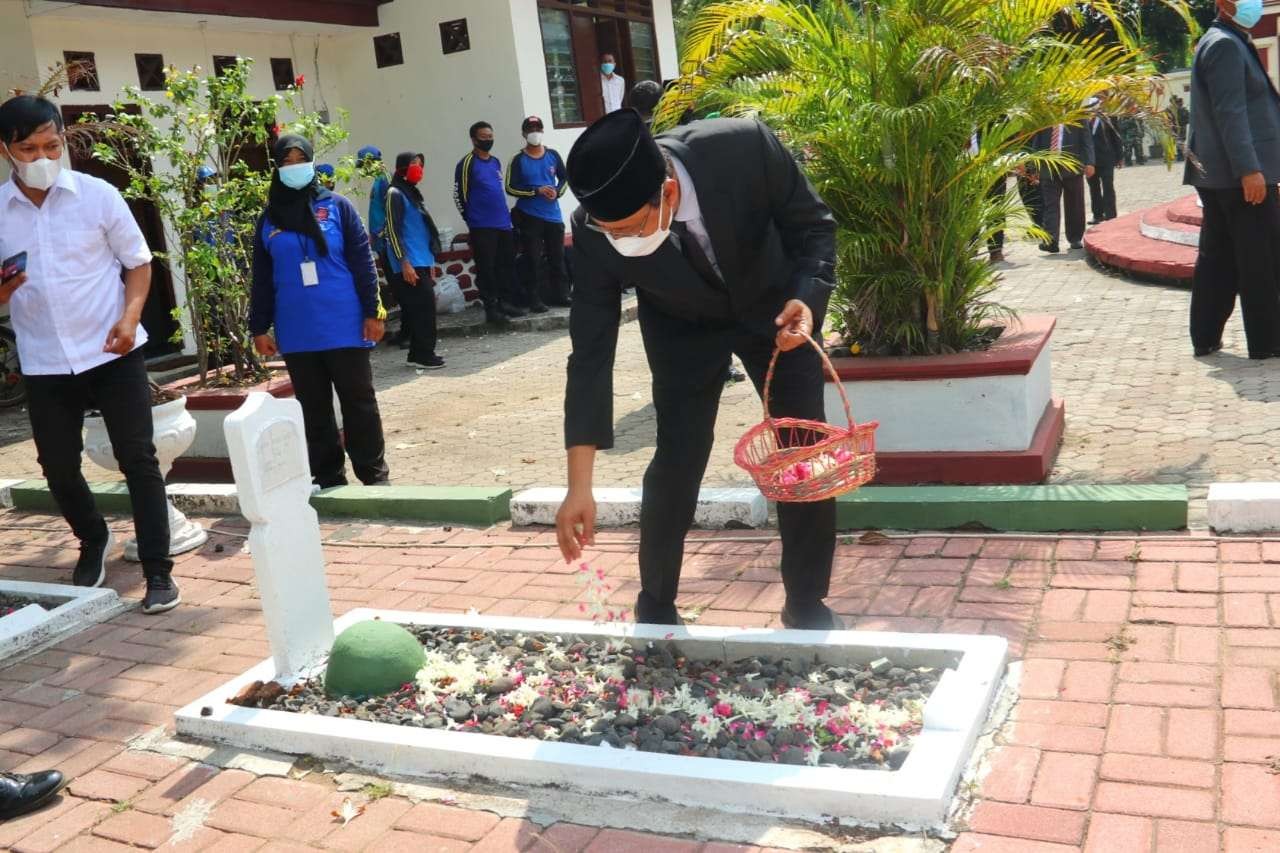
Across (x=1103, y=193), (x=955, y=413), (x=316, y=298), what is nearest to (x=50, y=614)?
(x=316, y=298)

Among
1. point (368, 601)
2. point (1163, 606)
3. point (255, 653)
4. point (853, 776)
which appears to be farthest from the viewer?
point (368, 601)

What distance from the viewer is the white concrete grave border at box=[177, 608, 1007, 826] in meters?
2.98

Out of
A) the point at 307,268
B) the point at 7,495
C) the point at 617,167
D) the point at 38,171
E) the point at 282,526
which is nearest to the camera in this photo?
the point at 617,167

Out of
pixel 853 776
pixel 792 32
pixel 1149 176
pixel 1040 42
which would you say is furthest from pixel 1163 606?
pixel 1149 176

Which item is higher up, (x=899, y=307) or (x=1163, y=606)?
(x=899, y=307)

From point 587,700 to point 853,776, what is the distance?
1028 millimetres

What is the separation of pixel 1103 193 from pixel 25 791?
14.3 metres

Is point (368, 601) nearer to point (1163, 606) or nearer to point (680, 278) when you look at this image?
point (680, 278)

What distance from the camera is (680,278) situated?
349cm

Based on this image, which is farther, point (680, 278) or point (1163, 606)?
point (1163, 606)

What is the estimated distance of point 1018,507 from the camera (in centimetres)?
481

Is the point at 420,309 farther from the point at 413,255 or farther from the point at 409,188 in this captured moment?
the point at 409,188

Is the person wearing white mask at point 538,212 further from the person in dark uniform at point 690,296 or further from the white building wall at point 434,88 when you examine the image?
the person in dark uniform at point 690,296

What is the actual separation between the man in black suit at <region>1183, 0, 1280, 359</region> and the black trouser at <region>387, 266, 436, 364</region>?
6304mm
